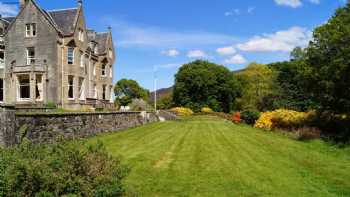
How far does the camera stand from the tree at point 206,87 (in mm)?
78125

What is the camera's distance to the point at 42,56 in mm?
35312

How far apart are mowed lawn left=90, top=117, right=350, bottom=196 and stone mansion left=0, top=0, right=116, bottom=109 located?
19681 millimetres

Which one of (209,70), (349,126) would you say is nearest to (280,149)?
(349,126)

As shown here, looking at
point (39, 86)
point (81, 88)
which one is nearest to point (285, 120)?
point (81, 88)

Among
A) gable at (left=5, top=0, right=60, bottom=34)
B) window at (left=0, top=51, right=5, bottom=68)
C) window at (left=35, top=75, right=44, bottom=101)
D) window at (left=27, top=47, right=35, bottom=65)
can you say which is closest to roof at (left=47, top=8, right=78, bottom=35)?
gable at (left=5, top=0, right=60, bottom=34)

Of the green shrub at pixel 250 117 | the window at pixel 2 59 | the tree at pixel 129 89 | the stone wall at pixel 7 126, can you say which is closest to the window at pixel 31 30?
the window at pixel 2 59

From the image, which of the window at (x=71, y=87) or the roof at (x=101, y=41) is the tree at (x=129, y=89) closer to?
the roof at (x=101, y=41)

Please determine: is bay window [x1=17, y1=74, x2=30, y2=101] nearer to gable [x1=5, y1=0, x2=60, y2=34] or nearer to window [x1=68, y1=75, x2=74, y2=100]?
window [x1=68, y1=75, x2=74, y2=100]

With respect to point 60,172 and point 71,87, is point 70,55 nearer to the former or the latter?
point 71,87

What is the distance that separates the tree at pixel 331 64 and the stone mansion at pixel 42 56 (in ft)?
77.9

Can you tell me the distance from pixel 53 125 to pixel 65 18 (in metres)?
24.0

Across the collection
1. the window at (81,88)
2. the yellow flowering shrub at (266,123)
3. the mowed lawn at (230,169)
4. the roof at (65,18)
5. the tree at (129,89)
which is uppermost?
the roof at (65,18)

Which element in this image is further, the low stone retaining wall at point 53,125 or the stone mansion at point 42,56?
the stone mansion at point 42,56

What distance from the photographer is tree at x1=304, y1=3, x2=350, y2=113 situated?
21.1 m
